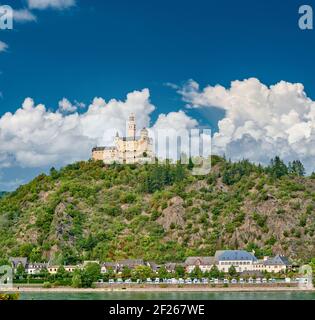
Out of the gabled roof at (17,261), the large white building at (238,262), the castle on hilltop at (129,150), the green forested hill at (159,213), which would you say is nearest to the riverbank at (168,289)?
the large white building at (238,262)

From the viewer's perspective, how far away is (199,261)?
5009cm

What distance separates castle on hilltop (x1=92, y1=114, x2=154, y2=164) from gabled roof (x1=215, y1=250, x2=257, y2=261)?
24.1 meters

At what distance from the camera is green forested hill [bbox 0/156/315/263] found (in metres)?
54.2

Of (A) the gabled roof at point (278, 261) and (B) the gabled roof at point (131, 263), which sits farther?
(B) the gabled roof at point (131, 263)

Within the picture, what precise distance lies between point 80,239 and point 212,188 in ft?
49.3

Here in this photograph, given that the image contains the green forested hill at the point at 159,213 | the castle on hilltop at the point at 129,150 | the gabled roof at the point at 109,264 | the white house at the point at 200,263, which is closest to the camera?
the white house at the point at 200,263

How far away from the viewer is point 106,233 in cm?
5684

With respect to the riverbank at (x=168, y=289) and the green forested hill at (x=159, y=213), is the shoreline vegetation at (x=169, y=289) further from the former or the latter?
the green forested hill at (x=159, y=213)

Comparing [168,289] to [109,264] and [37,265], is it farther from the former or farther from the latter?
[37,265]

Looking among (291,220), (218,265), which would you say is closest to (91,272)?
(218,265)

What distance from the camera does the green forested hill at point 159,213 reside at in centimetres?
5425

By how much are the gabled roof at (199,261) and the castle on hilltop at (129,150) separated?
77.2 ft

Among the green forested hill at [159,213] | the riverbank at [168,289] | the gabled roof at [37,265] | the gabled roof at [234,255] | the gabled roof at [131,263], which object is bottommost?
the riverbank at [168,289]

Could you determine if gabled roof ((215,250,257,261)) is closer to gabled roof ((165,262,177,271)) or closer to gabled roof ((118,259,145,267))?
gabled roof ((165,262,177,271))
